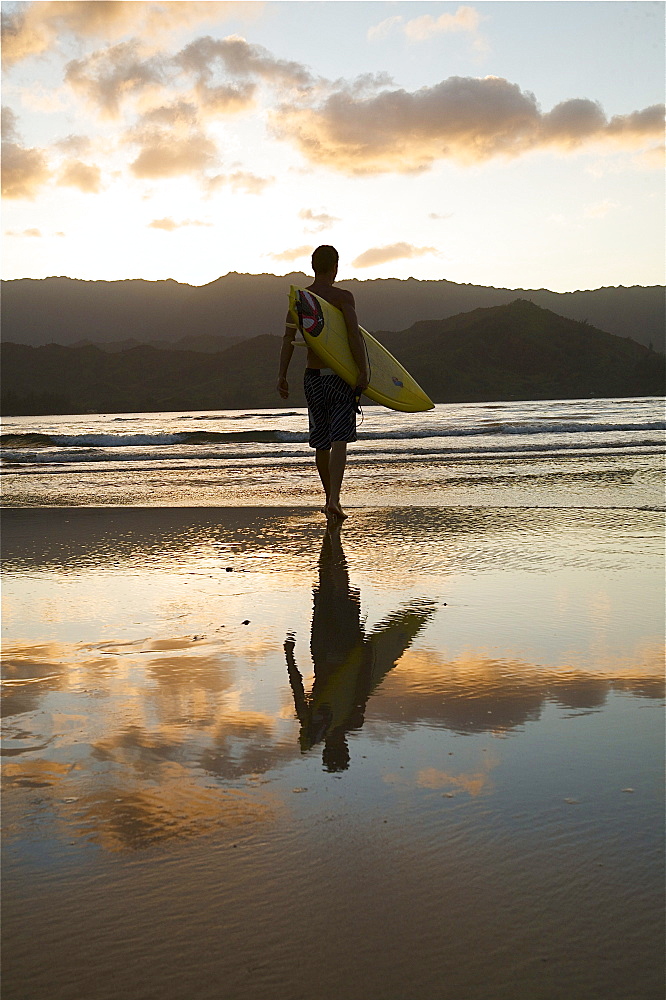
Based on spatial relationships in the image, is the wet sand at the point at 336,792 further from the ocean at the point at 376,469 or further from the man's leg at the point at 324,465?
the ocean at the point at 376,469

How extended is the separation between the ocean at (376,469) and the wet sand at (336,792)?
12.6 ft

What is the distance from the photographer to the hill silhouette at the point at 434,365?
119 meters

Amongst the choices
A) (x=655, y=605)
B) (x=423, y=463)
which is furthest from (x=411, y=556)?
(x=423, y=463)

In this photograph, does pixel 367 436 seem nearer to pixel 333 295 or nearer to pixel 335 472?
pixel 333 295

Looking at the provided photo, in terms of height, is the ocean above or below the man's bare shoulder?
below

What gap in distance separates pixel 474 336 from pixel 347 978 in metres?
152

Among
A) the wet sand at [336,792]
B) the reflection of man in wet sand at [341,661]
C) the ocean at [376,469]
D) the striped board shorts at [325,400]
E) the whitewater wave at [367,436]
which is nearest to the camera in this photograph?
the wet sand at [336,792]

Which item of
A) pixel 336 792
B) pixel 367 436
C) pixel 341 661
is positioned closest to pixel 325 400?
pixel 341 661

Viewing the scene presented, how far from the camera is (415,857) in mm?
1587

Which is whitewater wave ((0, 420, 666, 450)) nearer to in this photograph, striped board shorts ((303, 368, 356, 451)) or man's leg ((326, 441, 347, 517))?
striped board shorts ((303, 368, 356, 451))

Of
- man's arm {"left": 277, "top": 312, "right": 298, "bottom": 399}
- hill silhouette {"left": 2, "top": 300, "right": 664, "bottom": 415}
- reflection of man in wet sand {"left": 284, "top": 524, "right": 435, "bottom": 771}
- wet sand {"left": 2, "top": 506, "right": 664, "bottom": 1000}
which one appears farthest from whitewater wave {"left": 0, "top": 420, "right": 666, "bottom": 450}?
hill silhouette {"left": 2, "top": 300, "right": 664, "bottom": 415}

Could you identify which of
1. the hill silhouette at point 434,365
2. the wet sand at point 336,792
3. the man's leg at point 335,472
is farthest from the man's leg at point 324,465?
the hill silhouette at point 434,365

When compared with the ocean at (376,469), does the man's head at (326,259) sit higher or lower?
higher

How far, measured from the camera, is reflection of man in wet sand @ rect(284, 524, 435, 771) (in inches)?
89.0
